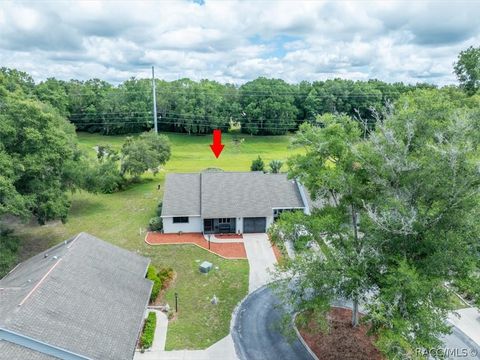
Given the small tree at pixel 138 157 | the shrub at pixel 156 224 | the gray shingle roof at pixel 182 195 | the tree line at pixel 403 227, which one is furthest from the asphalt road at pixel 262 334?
→ the small tree at pixel 138 157

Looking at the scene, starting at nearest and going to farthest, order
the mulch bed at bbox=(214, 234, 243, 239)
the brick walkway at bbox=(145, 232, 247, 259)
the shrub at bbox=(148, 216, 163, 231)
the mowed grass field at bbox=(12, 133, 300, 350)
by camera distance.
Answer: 1. the mowed grass field at bbox=(12, 133, 300, 350)
2. the brick walkway at bbox=(145, 232, 247, 259)
3. the mulch bed at bbox=(214, 234, 243, 239)
4. the shrub at bbox=(148, 216, 163, 231)

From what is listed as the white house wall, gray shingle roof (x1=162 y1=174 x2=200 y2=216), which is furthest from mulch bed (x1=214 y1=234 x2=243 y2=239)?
gray shingle roof (x1=162 y1=174 x2=200 y2=216)

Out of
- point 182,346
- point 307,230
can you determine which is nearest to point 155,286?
point 182,346

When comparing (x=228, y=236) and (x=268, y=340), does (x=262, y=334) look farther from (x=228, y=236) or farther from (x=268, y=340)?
(x=228, y=236)

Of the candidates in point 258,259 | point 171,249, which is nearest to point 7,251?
point 171,249

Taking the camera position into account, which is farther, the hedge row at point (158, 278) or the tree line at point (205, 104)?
the tree line at point (205, 104)

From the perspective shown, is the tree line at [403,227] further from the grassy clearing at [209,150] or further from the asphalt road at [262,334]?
the grassy clearing at [209,150]

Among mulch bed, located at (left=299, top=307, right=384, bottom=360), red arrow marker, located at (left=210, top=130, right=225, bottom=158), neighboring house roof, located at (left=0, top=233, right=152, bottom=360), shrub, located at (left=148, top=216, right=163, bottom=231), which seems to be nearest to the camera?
neighboring house roof, located at (left=0, top=233, right=152, bottom=360)

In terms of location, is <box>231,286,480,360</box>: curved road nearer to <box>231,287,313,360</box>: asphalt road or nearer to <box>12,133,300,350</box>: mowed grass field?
<box>231,287,313,360</box>: asphalt road
